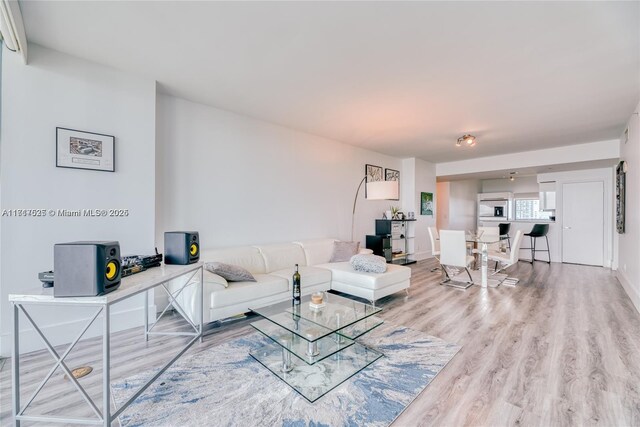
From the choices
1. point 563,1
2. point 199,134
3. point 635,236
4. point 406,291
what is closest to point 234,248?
point 199,134

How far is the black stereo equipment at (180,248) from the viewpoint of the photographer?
242 cm

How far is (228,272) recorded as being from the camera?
9.82ft

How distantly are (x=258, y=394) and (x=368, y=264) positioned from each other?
88.5 inches

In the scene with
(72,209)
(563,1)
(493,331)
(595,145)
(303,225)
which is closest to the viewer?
(563,1)

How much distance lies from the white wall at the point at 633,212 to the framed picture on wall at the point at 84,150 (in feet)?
19.9

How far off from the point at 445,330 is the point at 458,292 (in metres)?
1.58

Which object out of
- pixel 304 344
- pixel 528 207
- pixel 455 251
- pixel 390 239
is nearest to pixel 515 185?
pixel 528 207

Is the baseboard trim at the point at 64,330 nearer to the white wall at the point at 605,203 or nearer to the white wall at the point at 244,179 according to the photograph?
the white wall at the point at 244,179

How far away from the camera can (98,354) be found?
2.35 meters

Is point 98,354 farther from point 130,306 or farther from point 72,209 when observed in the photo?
point 72,209

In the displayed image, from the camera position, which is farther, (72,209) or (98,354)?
(72,209)

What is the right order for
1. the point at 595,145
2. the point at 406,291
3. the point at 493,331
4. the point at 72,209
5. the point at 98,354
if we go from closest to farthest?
the point at 98,354, the point at 72,209, the point at 493,331, the point at 406,291, the point at 595,145

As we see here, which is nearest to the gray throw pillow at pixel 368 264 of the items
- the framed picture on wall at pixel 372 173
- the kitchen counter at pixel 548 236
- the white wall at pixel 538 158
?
the framed picture on wall at pixel 372 173

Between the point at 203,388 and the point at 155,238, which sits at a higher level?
the point at 155,238
